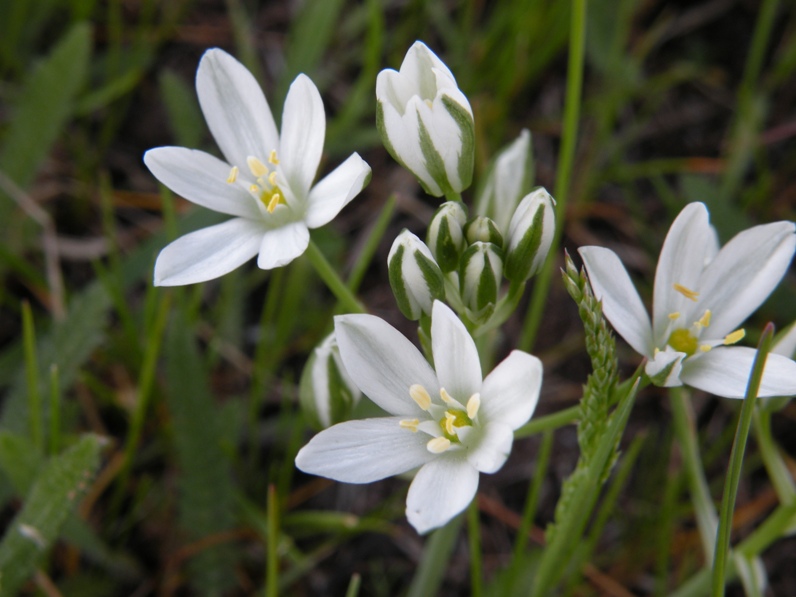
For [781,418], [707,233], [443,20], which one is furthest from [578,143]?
[707,233]

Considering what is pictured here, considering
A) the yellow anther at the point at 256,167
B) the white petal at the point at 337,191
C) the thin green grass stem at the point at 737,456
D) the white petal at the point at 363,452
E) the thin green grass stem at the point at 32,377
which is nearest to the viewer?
the thin green grass stem at the point at 737,456

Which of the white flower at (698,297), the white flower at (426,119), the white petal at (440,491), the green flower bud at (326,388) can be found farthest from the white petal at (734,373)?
the green flower bud at (326,388)

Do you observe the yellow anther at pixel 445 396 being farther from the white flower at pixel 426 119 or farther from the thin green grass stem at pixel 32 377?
the thin green grass stem at pixel 32 377

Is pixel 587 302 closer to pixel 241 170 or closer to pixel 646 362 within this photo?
pixel 646 362

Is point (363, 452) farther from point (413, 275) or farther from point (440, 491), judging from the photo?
point (413, 275)

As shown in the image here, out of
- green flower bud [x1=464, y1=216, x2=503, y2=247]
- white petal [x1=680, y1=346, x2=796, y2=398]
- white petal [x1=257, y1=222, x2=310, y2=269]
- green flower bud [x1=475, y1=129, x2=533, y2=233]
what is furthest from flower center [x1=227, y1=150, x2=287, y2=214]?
white petal [x1=680, y1=346, x2=796, y2=398]
